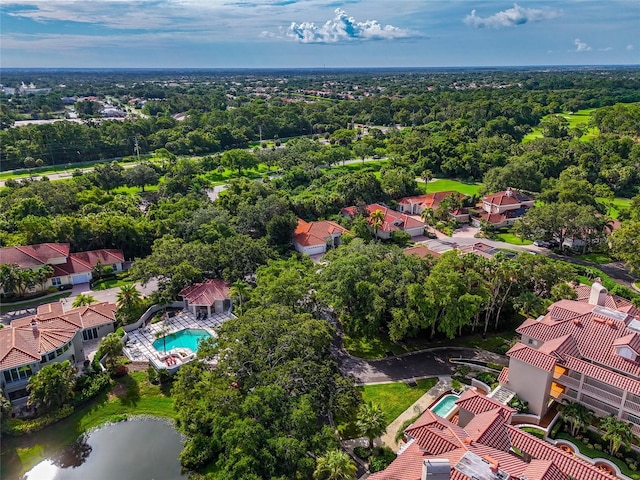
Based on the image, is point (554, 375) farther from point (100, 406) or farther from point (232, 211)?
point (232, 211)

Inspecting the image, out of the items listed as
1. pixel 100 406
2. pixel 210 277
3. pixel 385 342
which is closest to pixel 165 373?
pixel 100 406

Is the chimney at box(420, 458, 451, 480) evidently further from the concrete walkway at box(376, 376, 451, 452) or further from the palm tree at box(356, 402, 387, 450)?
the concrete walkway at box(376, 376, 451, 452)

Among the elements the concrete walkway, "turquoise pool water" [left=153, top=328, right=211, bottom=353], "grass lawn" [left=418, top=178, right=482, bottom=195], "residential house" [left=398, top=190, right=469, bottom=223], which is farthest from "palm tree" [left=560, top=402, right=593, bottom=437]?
"grass lawn" [left=418, top=178, right=482, bottom=195]

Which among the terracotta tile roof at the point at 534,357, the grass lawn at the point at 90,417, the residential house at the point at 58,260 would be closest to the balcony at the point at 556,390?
the terracotta tile roof at the point at 534,357

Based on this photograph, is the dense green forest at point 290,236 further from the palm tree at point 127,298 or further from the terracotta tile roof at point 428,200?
the terracotta tile roof at point 428,200

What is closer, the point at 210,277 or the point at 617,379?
the point at 617,379
